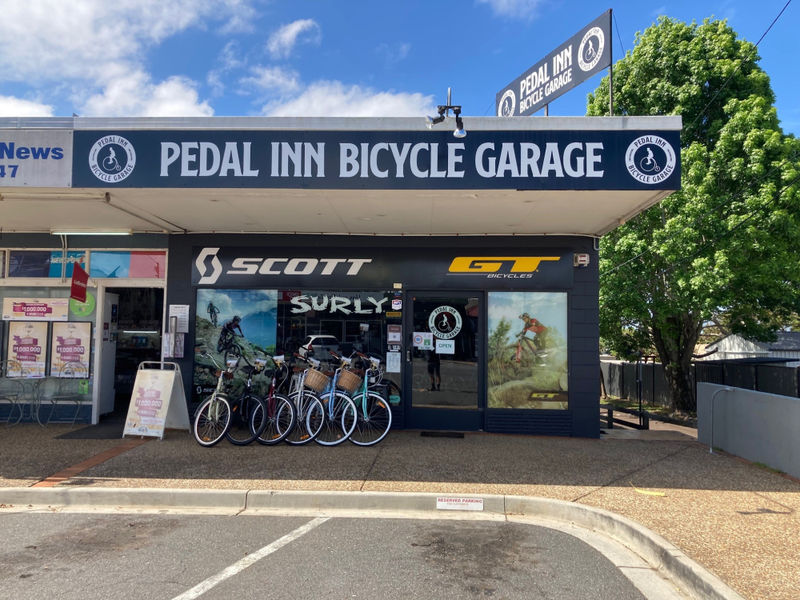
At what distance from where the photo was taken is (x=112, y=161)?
7.20m

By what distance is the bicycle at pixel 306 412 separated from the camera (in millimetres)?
8422

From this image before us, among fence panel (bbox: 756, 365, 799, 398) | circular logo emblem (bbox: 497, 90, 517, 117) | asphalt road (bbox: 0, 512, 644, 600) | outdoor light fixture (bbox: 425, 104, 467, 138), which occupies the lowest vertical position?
asphalt road (bbox: 0, 512, 644, 600)

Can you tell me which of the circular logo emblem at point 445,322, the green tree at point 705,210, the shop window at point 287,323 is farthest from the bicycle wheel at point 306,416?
the green tree at point 705,210

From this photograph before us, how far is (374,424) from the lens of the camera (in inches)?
346

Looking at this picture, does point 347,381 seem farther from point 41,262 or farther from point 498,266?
point 41,262

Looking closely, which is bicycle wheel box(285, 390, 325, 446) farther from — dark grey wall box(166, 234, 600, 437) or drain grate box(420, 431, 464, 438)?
dark grey wall box(166, 234, 600, 437)

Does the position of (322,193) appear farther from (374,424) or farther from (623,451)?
(623,451)

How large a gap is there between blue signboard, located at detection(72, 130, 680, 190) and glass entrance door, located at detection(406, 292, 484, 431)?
9.92ft

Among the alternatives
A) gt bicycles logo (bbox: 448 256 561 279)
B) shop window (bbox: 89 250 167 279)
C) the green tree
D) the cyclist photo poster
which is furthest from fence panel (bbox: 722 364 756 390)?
shop window (bbox: 89 250 167 279)

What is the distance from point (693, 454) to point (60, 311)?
34.5 feet

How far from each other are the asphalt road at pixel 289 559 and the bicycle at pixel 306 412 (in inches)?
105

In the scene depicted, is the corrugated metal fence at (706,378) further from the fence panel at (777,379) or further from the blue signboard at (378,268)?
the blue signboard at (378,268)

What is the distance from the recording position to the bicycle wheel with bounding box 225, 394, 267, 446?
835cm

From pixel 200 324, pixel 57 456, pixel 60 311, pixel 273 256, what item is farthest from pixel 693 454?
pixel 60 311
